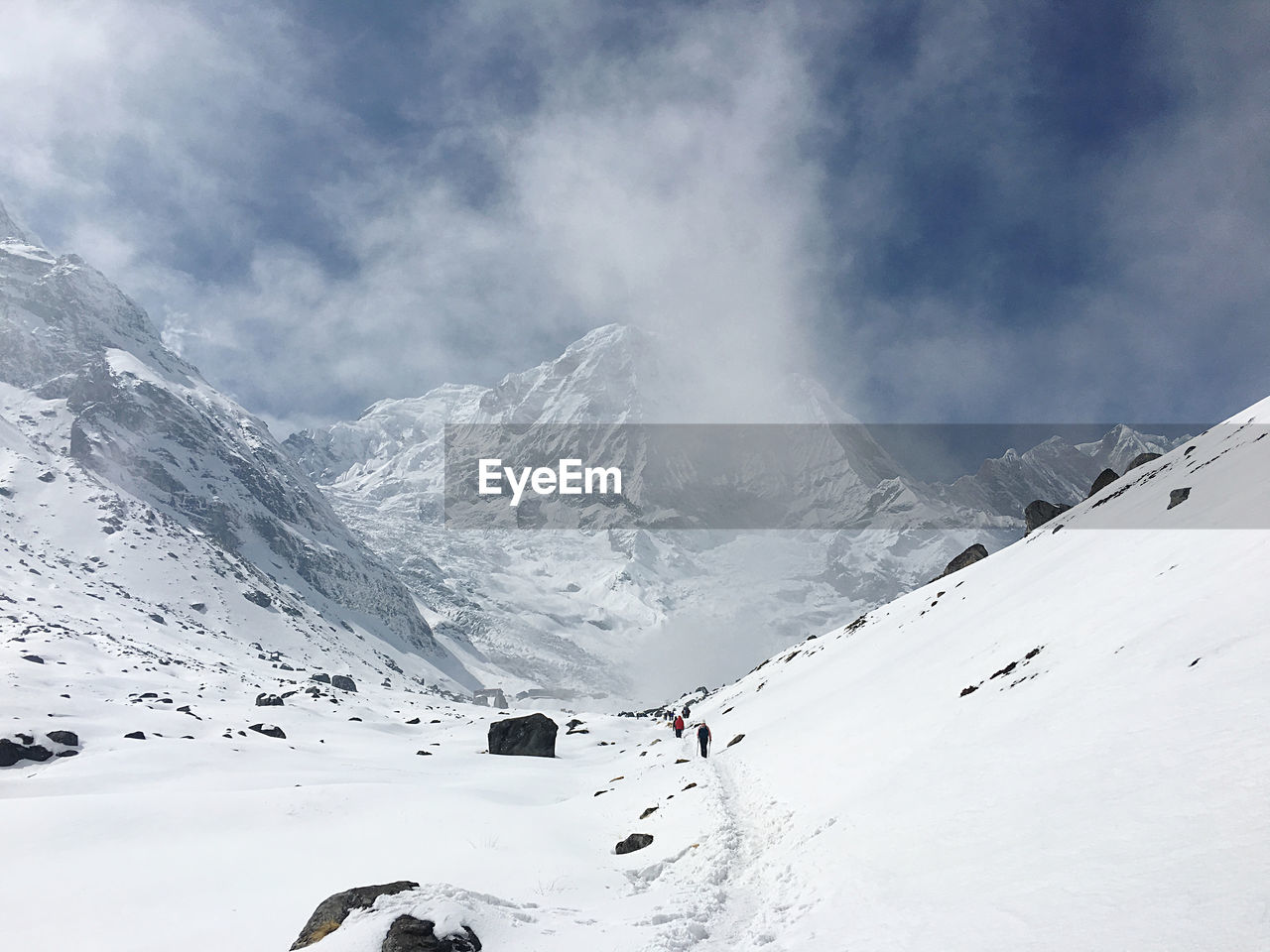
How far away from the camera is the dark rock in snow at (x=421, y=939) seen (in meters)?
8.79

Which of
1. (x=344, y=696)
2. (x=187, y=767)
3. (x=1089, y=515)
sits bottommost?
(x=187, y=767)

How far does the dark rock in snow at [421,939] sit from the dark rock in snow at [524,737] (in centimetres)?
3630

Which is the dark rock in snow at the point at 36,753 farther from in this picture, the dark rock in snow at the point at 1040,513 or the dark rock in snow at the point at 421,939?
the dark rock in snow at the point at 1040,513

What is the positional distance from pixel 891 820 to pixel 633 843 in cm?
741

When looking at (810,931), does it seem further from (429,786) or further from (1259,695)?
(429,786)

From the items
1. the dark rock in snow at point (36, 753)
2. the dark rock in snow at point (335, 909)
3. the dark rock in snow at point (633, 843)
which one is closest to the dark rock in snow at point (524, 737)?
Result: the dark rock in snow at point (36, 753)

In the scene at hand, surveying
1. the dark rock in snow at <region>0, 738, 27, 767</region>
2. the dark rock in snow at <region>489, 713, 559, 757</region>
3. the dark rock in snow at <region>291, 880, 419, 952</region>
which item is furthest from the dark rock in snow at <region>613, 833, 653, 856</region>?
the dark rock in snow at <region>0, 738, 27, 767</region>

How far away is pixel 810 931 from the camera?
921 cm

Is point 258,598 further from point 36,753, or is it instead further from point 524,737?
point 524,737

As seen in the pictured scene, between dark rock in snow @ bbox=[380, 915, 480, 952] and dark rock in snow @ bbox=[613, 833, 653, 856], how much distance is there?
7785mm

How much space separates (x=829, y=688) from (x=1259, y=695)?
898 inches

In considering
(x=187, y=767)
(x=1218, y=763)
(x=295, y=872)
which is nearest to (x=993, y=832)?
(x=1218, y=763)

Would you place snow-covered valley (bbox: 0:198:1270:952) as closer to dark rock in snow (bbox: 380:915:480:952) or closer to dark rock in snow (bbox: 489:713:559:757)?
dark rock in snow (bbox: 380:915:480:952)

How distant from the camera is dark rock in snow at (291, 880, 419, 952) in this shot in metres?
9.68
